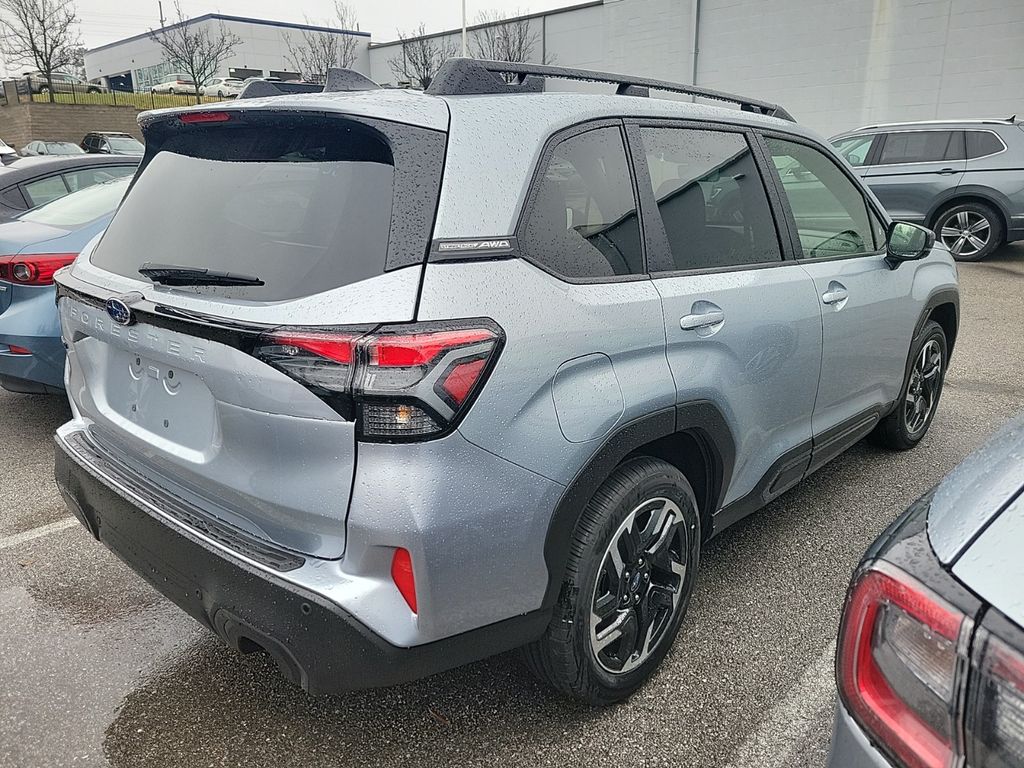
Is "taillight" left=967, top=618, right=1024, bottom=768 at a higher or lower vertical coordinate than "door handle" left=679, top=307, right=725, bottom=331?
lower

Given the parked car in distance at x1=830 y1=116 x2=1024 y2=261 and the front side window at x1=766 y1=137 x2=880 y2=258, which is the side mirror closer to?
the front side window at x1=766 y1=137 x2=880 y2=258

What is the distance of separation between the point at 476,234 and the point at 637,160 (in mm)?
771

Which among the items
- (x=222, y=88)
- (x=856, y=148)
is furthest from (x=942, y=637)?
(x=222, y=88)

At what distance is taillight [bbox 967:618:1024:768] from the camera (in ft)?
3.05

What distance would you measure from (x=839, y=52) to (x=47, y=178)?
1971 centimetres

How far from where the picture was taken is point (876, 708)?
1.14m

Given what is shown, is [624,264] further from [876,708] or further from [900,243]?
[900,243]

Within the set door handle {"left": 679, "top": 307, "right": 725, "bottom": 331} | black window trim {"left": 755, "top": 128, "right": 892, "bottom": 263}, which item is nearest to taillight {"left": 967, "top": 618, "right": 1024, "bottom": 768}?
door handle {"left": 679, "top": 307, "right": 725, "bottom": 331}

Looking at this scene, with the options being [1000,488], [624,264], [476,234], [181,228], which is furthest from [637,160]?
[1000,488]

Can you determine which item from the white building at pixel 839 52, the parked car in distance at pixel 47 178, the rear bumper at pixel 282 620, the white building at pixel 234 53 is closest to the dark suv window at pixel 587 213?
the rear bumper at pixel 282 620

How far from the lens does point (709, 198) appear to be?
8.75 ft

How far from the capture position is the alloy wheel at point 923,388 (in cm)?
407

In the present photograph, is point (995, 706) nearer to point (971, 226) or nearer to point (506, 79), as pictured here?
point (506, 79)

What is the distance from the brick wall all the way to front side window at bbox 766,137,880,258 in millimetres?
34467
